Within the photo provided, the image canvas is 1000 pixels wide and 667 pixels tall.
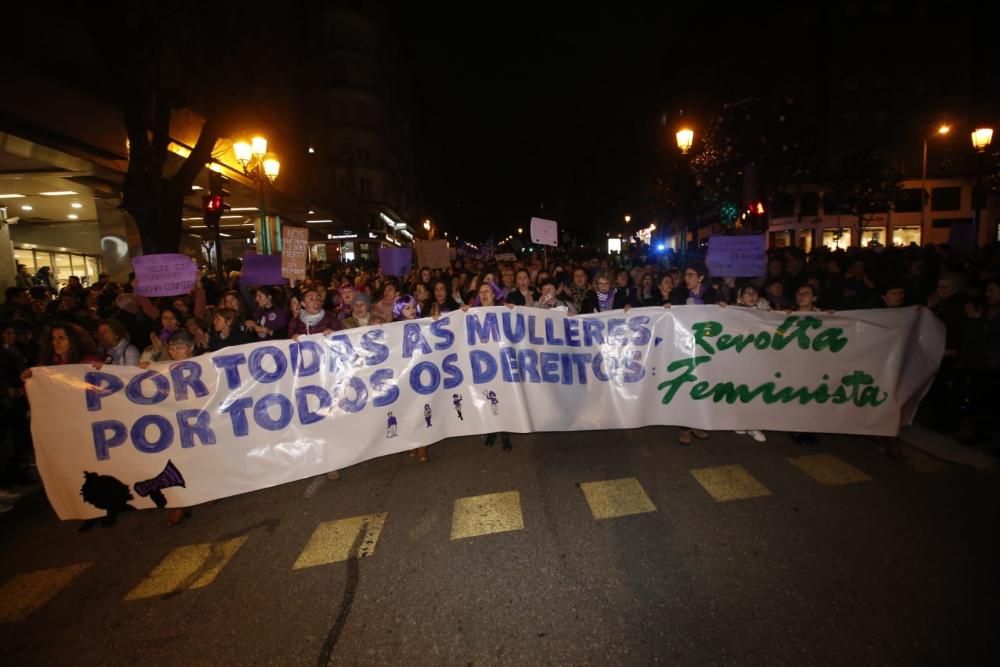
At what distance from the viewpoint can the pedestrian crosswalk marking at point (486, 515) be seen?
3.92 meters

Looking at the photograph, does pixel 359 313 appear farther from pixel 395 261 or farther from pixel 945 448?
pixel 395 261

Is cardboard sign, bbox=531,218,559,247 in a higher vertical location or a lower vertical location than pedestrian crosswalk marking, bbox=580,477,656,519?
higher

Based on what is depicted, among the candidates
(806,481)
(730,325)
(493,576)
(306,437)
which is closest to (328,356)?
(306,437)

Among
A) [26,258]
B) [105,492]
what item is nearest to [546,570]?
[105,492]

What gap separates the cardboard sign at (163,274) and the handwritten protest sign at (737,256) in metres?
7.04

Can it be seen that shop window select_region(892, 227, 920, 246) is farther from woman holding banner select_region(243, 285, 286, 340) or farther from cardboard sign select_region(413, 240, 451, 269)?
woman holding banner select_region(243, 285, 286, 340)

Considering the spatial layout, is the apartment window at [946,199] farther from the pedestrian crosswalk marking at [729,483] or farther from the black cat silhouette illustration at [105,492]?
the black cat silhouette illustration at [105,492]

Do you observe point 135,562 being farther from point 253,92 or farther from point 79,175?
point 79,175

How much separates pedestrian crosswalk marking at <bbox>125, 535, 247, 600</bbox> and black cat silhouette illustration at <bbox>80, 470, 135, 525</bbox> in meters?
0.83

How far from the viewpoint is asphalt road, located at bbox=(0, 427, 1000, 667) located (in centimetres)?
276

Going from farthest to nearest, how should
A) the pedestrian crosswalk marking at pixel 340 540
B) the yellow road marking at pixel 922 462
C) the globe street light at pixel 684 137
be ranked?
the globe street light at pixel 684 137, the yellow road marking at pixel 922 462, the pedestrian crosswalk marking at pixel 340 540

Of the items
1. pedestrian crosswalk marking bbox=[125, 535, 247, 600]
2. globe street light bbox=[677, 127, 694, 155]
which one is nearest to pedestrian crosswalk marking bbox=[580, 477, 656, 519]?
pedestrian crosswalk marking bbox=[125, 535, 247, 600]

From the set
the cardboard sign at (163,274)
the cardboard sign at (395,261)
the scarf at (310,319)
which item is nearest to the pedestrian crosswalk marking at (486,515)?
the scarf at (310,319)

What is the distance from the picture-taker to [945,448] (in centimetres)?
511
